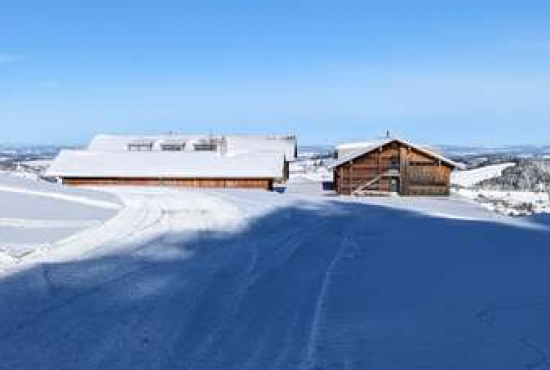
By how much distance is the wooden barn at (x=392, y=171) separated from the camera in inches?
1747

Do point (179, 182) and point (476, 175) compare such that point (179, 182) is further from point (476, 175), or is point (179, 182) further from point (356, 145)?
point (476, 175)

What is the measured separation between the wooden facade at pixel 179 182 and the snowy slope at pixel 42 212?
50.9 ft

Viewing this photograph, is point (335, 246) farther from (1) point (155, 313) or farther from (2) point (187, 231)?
(1) point (155, 313)

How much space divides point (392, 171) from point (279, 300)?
1372 inches

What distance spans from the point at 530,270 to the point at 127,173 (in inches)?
1466

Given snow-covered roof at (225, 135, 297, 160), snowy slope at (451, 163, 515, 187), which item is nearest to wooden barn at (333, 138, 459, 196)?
snow-covered roof at (225, 135, 297, 160)

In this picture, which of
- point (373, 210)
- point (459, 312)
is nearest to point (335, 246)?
point (459, 312)

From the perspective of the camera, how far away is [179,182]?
157 feet

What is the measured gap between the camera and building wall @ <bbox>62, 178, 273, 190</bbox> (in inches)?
Result: 1847

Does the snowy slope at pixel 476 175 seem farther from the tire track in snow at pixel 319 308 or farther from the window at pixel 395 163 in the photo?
the tire track in snow at pixel 319 308

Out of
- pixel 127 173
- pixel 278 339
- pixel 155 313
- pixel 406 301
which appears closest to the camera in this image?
pixel 278 339

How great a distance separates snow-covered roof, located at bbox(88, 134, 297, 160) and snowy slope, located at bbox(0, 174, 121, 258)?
29.5m

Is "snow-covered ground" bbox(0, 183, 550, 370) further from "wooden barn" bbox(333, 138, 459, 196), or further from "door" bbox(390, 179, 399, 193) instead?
"door" bbox(390, 179, 399, 193)

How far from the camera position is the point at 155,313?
10.2 m
